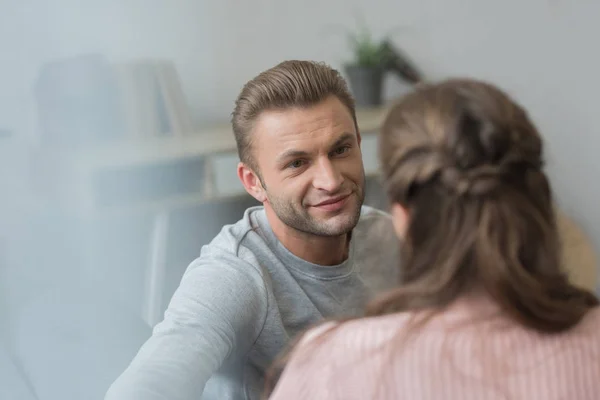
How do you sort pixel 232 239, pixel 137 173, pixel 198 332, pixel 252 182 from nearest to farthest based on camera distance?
pixel 198 332 < pixel 232 239 < pixel 252 182 < pixel 137 173

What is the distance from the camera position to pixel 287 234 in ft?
3.89

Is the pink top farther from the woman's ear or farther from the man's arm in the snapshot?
the man's arm

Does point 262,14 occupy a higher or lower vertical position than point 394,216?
higher

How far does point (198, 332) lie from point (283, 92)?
42 centimetres

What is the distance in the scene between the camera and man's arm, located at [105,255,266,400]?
2.88 feet

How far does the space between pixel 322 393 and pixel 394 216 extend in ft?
0.65

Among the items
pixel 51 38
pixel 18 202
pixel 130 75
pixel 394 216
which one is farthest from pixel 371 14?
pixel 394 216

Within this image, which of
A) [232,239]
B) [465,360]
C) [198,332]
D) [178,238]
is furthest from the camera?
[178,238]

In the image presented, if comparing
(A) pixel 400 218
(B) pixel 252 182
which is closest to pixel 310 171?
(B) pixel 252 182

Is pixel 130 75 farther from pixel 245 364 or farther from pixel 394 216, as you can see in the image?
pixel 394 216

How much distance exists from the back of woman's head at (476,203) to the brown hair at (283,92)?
446 millimetres

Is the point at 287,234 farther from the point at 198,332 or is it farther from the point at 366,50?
the point at 366,50

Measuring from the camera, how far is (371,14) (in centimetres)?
243

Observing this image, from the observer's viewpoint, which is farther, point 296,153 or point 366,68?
point 366,68
